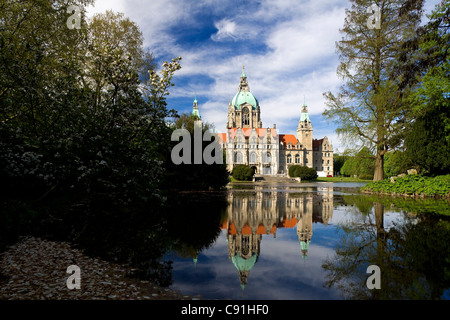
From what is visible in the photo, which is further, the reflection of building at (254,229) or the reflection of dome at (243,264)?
the reflection of building at (254,229)

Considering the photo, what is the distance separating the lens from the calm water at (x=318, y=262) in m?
3.94

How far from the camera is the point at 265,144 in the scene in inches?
3654

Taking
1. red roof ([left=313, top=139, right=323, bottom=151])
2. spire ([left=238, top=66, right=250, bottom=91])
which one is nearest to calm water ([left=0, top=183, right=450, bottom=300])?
red roof ([left=313, top=139, right=323, bottom=151])

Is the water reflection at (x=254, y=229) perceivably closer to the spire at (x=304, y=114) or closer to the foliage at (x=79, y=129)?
the foliage at (x=79, y=129)

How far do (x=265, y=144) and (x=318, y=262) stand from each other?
3493 inches

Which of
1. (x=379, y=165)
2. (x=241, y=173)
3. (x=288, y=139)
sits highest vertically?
(x=288, y=139)

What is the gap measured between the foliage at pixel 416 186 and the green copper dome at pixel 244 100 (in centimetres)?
8556

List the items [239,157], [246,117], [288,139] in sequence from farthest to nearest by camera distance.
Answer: [246,117], [288,139], [239,157]

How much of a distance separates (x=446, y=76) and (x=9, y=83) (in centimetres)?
2223

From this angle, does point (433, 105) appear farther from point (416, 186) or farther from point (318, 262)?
point (318, 262)
